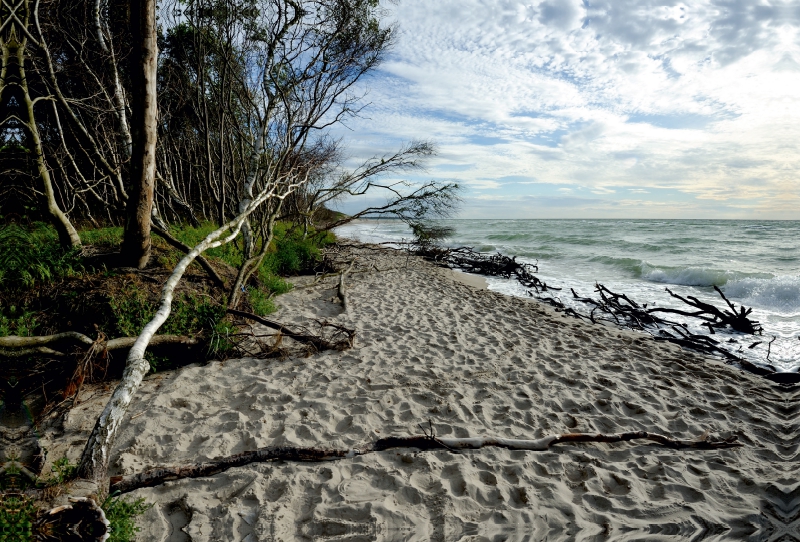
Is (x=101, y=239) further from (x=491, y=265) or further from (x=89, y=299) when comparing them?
(x=491, y=265)

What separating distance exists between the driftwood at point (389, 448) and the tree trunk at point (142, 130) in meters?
3.63

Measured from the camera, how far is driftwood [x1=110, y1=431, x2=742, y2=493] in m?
2.59

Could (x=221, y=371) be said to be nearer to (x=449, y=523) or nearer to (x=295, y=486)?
(x=295, y=486)

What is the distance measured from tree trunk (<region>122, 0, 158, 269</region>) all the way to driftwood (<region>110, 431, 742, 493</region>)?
3.63 metres

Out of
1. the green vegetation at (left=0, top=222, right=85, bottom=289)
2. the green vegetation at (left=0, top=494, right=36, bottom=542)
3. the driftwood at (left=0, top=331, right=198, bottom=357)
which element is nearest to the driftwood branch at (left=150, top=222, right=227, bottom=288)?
the green vegetation at (left=0, top=222, right=85, bottom=289)

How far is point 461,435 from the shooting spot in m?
3.50

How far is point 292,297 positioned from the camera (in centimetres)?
830

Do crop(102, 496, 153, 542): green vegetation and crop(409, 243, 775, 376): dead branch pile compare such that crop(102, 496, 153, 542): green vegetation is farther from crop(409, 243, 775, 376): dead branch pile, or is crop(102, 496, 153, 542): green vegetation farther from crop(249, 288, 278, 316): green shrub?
crop(409, 243, 775, 376): dead branch pile

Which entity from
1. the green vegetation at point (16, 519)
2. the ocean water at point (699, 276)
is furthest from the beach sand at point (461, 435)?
the ocean water at point (699, 276)

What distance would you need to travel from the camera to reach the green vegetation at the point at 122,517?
82.7 inches

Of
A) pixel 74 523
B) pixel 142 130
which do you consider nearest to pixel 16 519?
pixel 74 523

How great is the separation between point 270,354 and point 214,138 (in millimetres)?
11206

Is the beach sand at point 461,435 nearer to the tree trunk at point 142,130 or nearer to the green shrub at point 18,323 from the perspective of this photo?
the green shrub at point 18,323

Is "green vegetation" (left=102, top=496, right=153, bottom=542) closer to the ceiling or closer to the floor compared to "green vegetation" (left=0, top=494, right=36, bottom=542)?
closer to the floor
